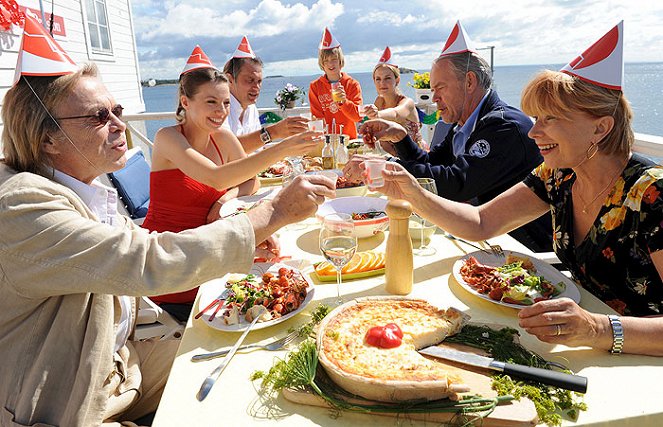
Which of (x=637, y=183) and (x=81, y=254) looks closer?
(x=81, y=254)

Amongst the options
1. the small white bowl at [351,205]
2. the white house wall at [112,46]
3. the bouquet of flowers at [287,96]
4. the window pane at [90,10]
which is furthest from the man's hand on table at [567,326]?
the window pane at [90,10]

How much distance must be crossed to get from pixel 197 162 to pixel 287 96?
18.4ft

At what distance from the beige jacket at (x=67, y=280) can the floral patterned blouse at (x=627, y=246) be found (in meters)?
1.35

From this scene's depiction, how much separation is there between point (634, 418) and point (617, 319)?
325 mm

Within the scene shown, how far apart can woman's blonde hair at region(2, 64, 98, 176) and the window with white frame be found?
865 cm

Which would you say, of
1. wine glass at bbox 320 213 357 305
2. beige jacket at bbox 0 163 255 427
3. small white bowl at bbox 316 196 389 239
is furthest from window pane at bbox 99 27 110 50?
wine glass at bbox 320 213 357 305

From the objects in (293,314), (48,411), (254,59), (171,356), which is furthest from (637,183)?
(254,59)

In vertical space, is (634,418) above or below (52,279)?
below

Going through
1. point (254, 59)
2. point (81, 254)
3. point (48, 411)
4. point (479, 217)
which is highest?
point (254, 59)

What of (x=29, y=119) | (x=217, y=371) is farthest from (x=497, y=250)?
(x=29, y=119)

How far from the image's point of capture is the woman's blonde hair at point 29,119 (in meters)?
1.45

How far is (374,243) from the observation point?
2148 millimetres

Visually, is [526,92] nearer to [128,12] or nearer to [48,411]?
[48,411]

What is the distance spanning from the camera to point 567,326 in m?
1.22
